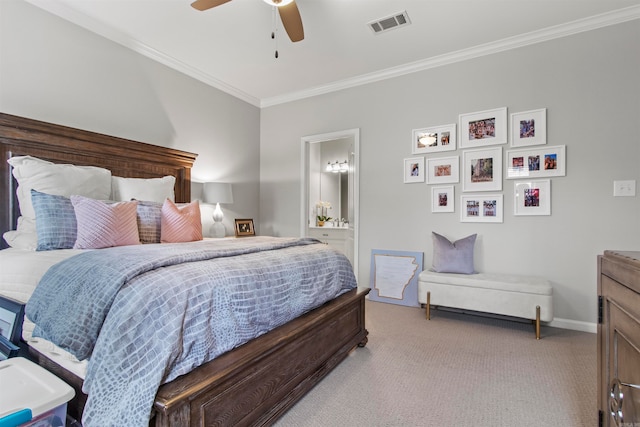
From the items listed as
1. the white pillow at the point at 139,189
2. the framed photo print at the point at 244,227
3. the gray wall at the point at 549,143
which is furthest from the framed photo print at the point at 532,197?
the white pillow at the point at 139,189

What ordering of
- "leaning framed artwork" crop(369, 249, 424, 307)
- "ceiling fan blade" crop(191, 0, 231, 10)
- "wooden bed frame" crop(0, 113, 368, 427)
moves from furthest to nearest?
"leaning framed artwork" crop(369, 249, 424, 307) → "ceiling fan blade" crop(191, 0, 231, 10) → "wooden bed frame" crop(0, 113, 368, 427)

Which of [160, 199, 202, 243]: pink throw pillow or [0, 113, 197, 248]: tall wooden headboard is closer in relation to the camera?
[0, 113, 197, 248]: tall wooden headboard

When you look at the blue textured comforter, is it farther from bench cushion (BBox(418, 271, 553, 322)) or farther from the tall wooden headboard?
bench cushion (BBox(418, 271, 553, 322))

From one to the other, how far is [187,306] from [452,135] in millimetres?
3150

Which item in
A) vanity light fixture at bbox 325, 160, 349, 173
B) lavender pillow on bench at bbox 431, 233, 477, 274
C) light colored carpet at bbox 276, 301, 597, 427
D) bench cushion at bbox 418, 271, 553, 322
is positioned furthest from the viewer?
vanity light fixture at bbox 325, 160, 349, 173

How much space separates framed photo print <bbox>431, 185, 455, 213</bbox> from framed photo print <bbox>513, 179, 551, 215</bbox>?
1.93 feet

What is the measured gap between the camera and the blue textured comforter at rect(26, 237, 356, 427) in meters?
1.06

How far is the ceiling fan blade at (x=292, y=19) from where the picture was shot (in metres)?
2.19

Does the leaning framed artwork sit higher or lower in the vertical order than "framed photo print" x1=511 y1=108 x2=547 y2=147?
lower

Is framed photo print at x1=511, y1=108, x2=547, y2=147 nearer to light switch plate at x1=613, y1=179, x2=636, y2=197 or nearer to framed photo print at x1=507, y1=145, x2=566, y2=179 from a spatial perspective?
framed photo print at x1=507, y1=145, x2=566, y2=179

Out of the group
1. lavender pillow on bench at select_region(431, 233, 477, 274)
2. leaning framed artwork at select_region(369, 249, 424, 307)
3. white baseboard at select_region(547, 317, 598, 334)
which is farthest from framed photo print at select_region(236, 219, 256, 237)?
white baseboard at select_region(547, 317, 598, 334)

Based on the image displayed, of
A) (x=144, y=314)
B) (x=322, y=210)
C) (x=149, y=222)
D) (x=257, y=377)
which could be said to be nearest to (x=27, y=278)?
(x=149, y=222)

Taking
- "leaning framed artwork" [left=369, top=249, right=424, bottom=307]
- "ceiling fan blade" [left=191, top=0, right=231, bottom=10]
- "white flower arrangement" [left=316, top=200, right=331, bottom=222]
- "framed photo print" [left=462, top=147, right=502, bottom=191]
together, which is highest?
"ceiling fan blade" [left=191, top=0, right=231, bottom=10]

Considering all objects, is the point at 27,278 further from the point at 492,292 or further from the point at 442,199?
the point at 442,199
